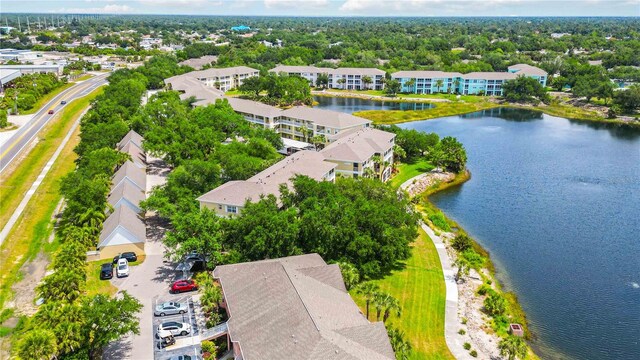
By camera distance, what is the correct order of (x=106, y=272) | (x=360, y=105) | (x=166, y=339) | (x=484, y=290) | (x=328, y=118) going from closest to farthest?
(x=166, y=339), (x=106, y=272), (x=484, y=290), (x=328, y=118), (x=360, y=105)

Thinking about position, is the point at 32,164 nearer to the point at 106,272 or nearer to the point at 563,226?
the point at 106,272

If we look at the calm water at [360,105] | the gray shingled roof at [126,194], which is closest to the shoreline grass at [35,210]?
the gray shingled roof at [126,194]

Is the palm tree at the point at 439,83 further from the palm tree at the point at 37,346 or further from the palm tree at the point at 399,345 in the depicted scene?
the palm tree at the point at 37,346

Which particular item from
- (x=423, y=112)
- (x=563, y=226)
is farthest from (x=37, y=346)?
(x=423, y=112)

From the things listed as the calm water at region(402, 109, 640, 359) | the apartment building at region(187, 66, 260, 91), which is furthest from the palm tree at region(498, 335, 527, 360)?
the apartment building at region(187, 66, 260, 91)

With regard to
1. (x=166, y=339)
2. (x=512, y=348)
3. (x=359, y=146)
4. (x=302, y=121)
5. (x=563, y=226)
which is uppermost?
(x=359, y=146)


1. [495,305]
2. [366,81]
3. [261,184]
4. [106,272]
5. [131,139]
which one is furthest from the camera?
[366,81]

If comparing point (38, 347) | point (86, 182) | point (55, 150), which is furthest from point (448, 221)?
point (55, 150)
